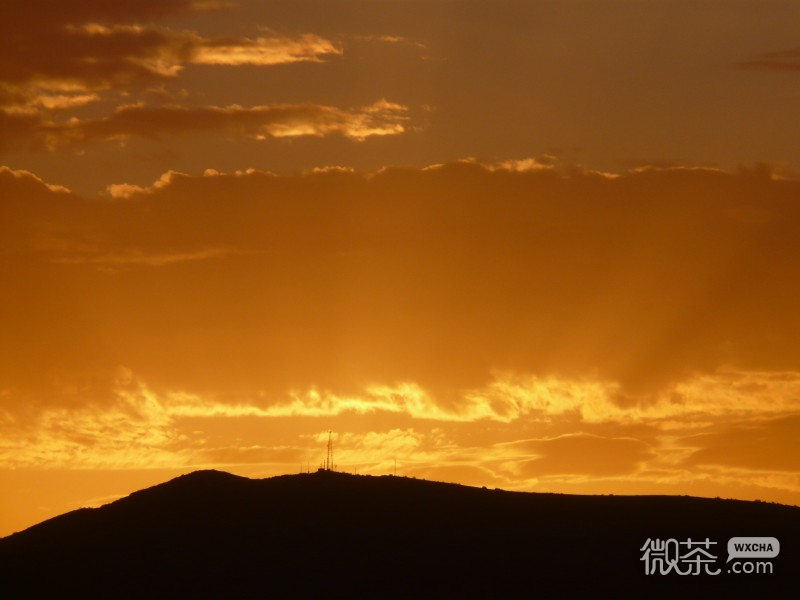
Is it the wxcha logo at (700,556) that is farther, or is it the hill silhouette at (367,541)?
the hill silhouette at (367,541)

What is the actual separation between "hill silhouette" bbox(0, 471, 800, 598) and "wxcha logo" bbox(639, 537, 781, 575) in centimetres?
42

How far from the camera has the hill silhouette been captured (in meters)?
85.4

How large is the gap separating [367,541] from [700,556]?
17.3m

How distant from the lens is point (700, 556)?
84438mm

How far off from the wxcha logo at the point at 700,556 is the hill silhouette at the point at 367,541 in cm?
42

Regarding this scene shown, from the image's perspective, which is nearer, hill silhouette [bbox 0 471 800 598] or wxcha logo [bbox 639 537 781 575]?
wxcha logo [bbox 639 537 781 575]

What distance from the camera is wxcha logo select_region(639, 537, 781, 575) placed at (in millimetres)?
84375

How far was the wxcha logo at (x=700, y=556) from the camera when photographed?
84.4 m

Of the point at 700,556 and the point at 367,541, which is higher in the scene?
the point at 367,541

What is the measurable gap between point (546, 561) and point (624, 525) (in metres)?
5.93

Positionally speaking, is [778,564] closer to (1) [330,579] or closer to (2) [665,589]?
(2) [665,589]

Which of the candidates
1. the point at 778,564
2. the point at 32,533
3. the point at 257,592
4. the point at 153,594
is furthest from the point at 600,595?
the point at 32,533

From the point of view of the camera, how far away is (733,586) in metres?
84.0

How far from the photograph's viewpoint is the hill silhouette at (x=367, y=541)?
85438 millimetres
